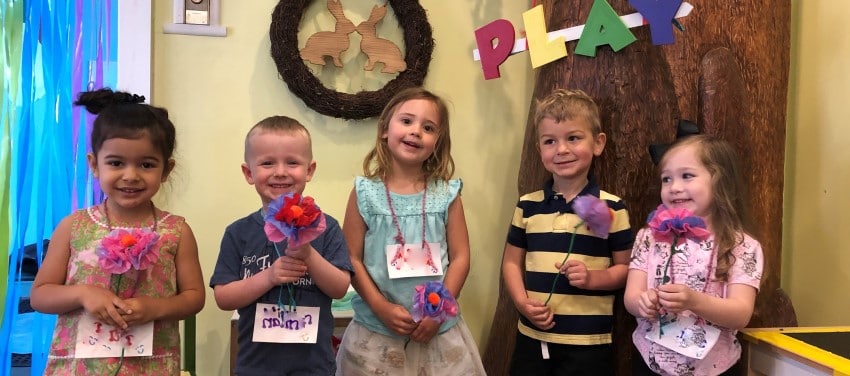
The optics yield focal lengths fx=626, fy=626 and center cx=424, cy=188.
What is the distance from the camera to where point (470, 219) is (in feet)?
10.1

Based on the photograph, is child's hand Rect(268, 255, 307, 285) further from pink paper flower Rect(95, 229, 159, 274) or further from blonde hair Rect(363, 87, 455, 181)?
blonde hair Rect(363, 87, 455, 181)

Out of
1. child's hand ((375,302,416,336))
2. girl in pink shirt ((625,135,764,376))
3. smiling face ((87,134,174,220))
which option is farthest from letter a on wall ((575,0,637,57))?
smiling face ((87,134,174,220))

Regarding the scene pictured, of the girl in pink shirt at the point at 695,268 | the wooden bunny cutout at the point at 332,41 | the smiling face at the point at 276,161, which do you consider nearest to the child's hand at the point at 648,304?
the girl in pink shirt at the point at 695,268

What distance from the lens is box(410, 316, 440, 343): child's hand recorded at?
1.95 m

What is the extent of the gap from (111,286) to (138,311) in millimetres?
132

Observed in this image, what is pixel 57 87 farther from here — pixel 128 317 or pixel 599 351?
pixel 599 351

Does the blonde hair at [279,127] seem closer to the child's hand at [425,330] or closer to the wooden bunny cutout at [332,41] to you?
the child's hand at [425,330]

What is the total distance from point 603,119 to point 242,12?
66.2 inches

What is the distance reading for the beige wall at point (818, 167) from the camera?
2449 mm

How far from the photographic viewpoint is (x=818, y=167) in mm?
2564

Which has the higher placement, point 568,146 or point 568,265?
point 568,146

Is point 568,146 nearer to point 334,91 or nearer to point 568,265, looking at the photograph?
point 568,265

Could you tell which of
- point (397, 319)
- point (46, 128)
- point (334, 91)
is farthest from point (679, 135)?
point (46, 128)

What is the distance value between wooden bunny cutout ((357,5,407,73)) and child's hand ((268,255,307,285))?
1.41m
